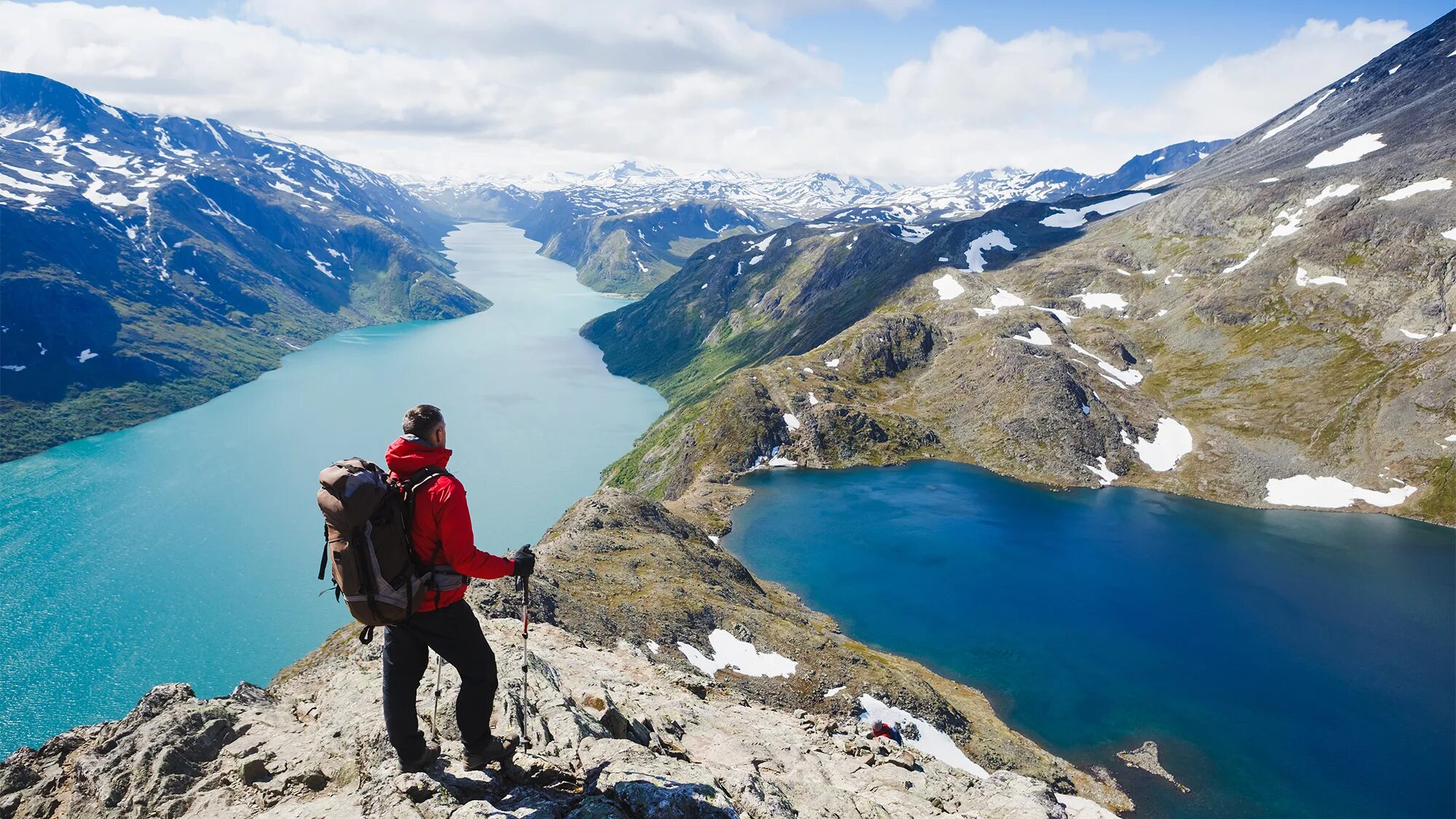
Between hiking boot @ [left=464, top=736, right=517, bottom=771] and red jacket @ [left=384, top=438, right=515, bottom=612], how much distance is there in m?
3.37

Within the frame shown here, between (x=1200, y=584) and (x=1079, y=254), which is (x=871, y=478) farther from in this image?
(x=1079, y=254)

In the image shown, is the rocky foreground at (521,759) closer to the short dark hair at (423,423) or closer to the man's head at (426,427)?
the man's head at (426,427)

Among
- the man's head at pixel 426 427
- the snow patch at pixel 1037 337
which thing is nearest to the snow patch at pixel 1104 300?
the snow patch at pixel 1037 337

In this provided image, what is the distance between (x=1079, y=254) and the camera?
18988cm

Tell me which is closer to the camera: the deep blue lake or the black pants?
the black pants

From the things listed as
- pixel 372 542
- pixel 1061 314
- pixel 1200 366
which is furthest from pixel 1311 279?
pixel 372 542

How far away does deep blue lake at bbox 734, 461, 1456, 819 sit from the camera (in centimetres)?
5241

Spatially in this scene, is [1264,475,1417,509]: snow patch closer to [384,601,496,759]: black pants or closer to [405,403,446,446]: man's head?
[384,601,496,759]: black pants

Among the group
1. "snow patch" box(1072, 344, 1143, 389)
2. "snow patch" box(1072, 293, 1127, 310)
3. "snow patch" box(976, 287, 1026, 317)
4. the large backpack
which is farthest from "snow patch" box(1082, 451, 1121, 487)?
the large backpack

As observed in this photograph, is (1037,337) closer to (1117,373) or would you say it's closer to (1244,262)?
(1117,373)

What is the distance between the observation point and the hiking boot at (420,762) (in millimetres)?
11336

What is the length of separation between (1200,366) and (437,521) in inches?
6671

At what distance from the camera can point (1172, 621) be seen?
73000 mm

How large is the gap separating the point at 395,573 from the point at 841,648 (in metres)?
50.3
